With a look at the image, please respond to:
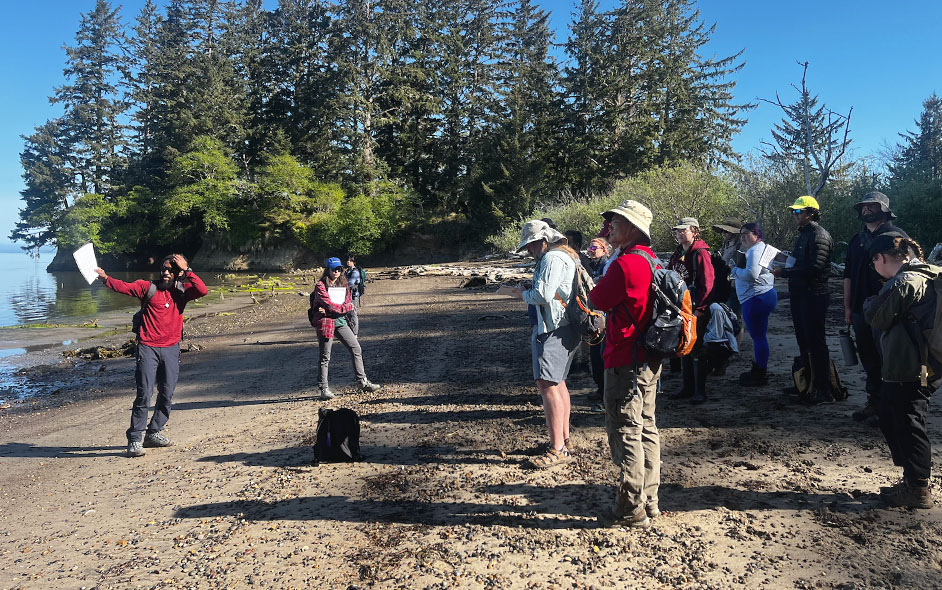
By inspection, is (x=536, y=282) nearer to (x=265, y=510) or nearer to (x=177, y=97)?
(x=265, y=510)

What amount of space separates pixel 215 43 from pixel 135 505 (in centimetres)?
6168

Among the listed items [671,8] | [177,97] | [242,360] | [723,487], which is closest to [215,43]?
[177,97]

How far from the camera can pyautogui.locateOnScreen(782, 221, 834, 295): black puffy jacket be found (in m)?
5.76

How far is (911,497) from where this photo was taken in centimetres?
381

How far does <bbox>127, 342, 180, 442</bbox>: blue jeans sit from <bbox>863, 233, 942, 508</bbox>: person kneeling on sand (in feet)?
21.2

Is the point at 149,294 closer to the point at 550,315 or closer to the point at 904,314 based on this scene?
the point at 550,315

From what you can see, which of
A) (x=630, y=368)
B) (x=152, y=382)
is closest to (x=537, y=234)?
(x=630, y=368)

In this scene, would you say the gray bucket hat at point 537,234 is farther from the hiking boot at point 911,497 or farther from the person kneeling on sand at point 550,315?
the hiking boot at point 911,497

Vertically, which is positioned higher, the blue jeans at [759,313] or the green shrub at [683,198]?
the green shrub at [683,198]

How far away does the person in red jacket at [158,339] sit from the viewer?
608 centimetres

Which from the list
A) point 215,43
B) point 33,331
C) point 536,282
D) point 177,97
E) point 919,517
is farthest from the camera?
point 215,43

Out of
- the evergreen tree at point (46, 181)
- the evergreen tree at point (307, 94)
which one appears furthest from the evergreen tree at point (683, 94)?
the evergreen tree at point (46, 181)

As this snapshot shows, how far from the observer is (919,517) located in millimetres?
3754

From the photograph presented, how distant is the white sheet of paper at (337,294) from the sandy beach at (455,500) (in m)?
1.38
